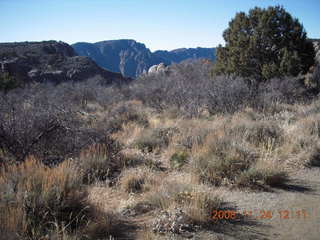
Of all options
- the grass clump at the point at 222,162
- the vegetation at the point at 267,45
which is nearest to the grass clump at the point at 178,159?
the grass clump at the point at 222,162

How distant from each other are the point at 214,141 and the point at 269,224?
2.55 m

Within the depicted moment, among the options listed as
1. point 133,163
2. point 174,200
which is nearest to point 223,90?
point 133,163

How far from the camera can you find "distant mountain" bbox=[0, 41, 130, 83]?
32.6m

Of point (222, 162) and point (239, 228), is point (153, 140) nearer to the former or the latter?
point (222, 162)

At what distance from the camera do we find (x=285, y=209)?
3580mm

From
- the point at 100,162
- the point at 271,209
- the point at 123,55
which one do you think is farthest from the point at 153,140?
the point at 123,55

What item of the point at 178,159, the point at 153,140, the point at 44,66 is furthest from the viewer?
the point at 44,66

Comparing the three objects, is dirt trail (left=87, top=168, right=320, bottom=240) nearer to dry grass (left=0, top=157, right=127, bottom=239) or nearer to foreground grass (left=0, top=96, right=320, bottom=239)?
foreground grass (left=0, top=96, right=320, bottom=239)

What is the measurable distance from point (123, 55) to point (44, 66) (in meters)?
78.6

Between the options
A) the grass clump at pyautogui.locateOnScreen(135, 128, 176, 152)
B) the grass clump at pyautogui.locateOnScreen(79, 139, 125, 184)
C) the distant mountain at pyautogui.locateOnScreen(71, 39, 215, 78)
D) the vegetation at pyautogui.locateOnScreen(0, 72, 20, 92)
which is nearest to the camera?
the grass clump at pyautogui.locateOnScreen(79, 139, 125, 184)

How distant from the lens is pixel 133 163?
5676 mm

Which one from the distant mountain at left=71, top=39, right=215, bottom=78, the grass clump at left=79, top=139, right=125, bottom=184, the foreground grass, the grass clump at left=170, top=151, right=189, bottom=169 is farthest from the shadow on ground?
the distant mountain at left=71, top=39, right=215, bottom=78
